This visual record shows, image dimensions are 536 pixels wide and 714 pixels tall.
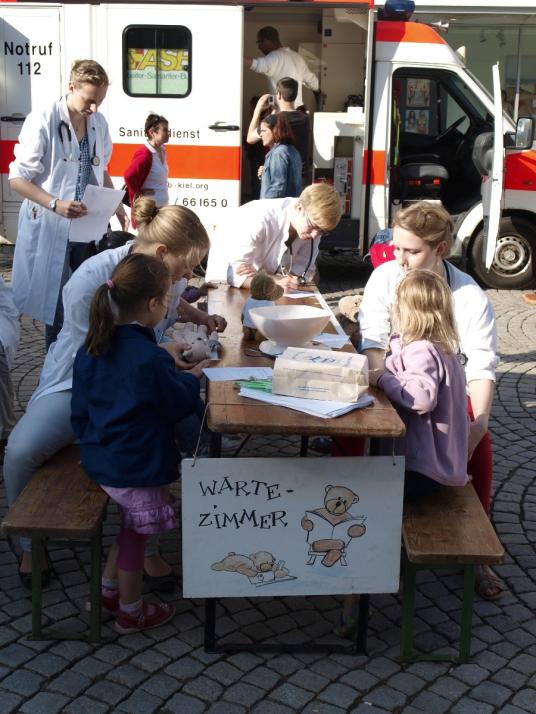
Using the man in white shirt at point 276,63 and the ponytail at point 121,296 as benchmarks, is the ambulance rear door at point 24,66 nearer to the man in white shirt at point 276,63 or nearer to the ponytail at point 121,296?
the man in white shirt at point 276,63

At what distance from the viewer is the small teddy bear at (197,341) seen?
361 cm

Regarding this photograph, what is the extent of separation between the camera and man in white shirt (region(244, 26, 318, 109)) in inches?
378

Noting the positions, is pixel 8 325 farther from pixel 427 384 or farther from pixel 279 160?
pixel 279 160

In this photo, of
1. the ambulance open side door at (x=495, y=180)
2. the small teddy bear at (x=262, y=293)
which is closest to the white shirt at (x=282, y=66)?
the ambulance open side door at (x=495, y=180)

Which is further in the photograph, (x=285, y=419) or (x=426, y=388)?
(x=426, y=388)

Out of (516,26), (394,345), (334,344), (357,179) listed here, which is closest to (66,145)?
(334,344)

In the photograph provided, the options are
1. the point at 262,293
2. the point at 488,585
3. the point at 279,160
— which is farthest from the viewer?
the point at 279,160

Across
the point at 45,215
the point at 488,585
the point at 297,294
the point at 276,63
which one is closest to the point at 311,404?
the point at 488,585

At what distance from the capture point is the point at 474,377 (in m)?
3.80

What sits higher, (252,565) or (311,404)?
(311,404)

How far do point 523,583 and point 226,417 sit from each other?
1.63 m

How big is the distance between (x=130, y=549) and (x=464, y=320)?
1.57 m

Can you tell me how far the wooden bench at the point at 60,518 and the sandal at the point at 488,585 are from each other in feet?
4.85

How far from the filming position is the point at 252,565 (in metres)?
3.24
